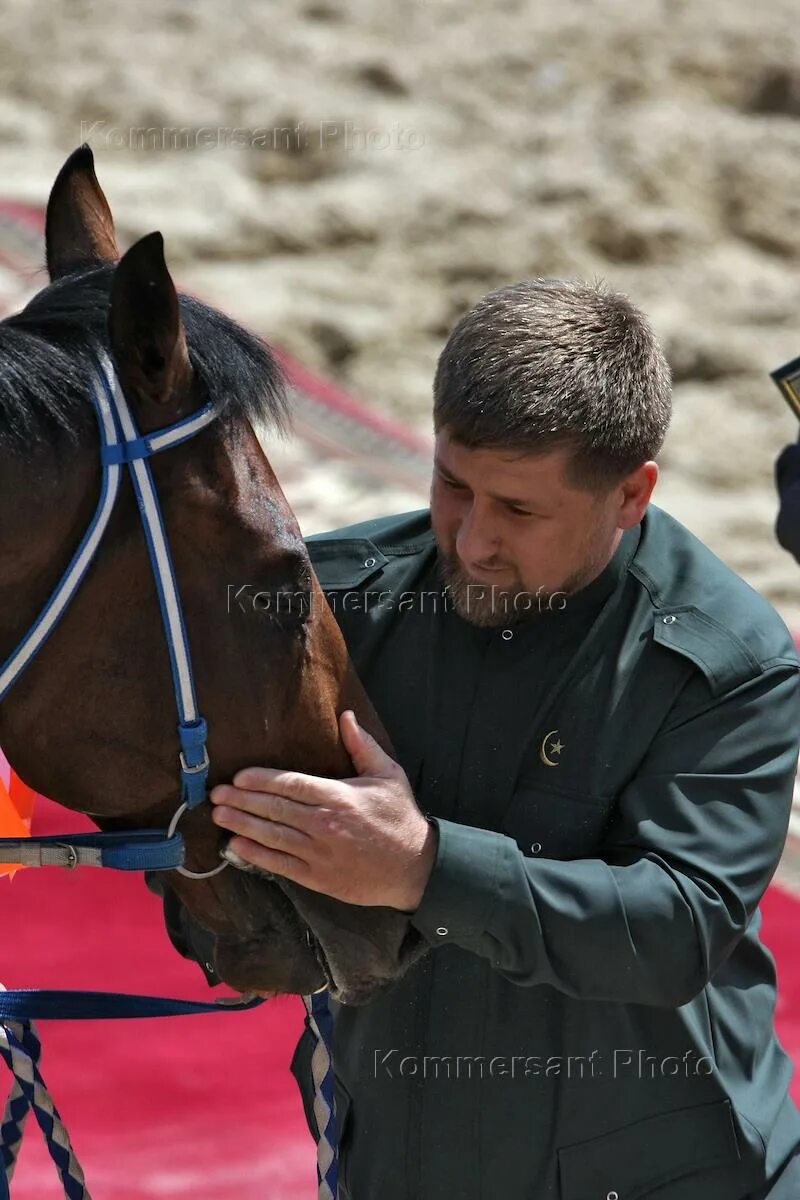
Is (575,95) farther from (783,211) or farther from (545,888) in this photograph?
(545,888)

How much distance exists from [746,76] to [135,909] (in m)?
6.56

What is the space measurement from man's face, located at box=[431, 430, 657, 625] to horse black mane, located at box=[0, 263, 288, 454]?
24 cm

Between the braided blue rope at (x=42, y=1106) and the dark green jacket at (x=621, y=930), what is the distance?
0.37 metres

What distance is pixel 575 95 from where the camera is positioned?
8.37 m

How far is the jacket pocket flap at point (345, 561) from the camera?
2.07m

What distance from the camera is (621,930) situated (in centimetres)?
172

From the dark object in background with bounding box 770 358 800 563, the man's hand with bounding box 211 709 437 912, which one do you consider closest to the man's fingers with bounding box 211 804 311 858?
the man's hand with bounding box 211 709 437 912

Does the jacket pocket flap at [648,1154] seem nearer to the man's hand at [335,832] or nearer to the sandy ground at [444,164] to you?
the man's hand at [335,832]

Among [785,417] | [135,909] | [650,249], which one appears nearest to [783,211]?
[650,249]

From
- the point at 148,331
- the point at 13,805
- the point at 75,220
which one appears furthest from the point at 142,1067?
the point at 148,331

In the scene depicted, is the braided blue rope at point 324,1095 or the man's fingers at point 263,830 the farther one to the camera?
the braided blue rope at point 324,1095

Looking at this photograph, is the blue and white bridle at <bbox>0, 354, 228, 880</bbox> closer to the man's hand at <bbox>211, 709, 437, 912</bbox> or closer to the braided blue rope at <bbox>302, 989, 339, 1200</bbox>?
the man's hand at <bbox>211, 709, 437, 912</bbox>

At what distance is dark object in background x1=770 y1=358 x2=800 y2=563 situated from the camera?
289 centimetres

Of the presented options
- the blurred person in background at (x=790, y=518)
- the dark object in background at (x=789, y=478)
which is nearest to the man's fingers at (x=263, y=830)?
the dark object in background at (x=789, y=478)
